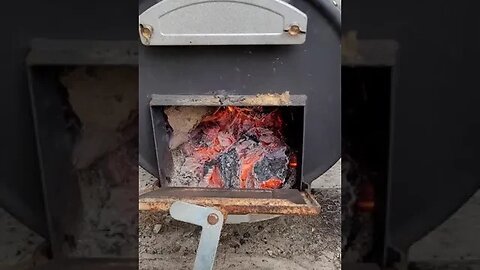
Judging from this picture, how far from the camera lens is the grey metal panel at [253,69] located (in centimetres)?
144

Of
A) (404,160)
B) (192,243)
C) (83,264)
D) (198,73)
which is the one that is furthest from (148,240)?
(404,160)

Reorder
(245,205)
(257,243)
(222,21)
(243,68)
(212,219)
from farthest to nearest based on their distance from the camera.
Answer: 1. (257,243)
2. (243,68)
3. (222,21)
4. (245,205)
5. (212,219)

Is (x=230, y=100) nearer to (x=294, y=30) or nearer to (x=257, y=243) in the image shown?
(x=294, y=30)

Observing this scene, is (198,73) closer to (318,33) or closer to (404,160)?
(318,33)

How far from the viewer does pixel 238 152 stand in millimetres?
1838

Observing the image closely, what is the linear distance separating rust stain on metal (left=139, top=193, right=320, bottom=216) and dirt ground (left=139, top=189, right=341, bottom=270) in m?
0.77

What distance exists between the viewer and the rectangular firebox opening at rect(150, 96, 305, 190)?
5.42 ft

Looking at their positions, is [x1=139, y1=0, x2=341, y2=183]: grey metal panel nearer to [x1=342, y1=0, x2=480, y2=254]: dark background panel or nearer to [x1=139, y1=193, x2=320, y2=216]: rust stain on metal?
[x1=139, y1=193, x2=320, y2=216]: rust stain on metal

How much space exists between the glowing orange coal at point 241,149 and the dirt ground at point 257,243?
0.36m

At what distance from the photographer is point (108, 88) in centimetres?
40

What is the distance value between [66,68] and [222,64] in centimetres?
105

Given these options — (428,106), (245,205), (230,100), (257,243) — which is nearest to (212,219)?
(245,205)

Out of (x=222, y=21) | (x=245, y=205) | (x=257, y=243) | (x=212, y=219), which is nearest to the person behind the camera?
(x=212, y=219)

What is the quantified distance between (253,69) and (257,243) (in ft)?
2.79
